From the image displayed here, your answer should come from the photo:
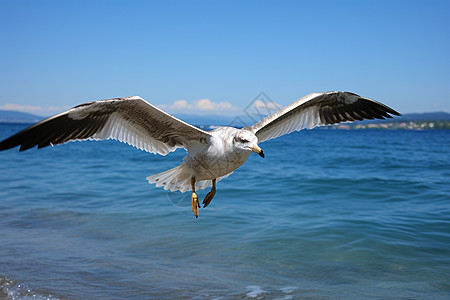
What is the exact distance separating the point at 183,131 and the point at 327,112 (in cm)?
253

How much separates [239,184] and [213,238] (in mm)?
7543

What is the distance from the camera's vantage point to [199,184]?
631cm

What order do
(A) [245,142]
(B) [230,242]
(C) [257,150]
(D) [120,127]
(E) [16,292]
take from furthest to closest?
(B) [230,242]
(E) [16,292]
(D) [120,127]
(A) [245,142]
(C) [257,150]

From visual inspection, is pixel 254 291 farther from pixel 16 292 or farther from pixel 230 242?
pixel 16 292

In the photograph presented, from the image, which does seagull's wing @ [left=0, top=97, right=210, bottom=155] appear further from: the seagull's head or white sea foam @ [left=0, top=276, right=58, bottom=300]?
white sea foam @ [left=0, top=276, right=58, bottom=300]

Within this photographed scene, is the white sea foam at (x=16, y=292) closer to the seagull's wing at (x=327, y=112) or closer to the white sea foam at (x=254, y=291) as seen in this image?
the white sea foam at (x=254, y=291)

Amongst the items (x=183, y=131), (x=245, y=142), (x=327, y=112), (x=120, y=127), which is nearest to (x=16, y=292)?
(x=120, y=127)

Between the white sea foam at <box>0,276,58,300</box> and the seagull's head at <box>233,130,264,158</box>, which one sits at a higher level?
the seagull's head at <box>233,130,264,158</box>

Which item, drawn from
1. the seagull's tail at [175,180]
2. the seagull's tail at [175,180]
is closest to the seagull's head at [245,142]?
the seagull's tail at [175,180]

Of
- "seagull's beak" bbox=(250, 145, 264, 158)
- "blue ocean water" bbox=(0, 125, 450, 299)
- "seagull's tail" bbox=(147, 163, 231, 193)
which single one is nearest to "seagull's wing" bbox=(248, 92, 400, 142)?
"seagull's tail" bbox=(147, 163, 231, 193)

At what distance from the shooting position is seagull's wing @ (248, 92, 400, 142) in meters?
6.41

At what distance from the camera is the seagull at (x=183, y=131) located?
15.5 feet

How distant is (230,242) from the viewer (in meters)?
9.07

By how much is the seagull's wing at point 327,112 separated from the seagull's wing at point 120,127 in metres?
1.41
